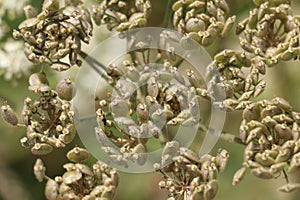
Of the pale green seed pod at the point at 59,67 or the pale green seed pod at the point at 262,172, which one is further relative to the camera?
the pale green seed pod at the point at 59,67

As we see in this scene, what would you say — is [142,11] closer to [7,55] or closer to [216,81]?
[216,81]

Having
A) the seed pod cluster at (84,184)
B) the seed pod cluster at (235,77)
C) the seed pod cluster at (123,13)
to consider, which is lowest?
the seed pod cluster at (84,184)

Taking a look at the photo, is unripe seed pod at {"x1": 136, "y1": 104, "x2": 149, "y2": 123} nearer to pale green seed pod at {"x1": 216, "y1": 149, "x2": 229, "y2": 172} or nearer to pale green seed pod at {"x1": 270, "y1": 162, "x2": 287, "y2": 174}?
pale green seed pod at {"x1": 216, "y1": 149, "x2": 229, "y2": 172}

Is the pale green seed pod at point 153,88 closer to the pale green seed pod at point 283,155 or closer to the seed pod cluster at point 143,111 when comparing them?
the seed pod cluster at point 143,111

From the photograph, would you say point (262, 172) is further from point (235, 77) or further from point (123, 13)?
point (123, 13)

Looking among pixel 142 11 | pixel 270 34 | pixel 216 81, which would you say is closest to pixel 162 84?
pixel 216 81

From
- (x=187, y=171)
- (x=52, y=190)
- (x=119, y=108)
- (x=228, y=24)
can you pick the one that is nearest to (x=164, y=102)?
(x=119, y=108)

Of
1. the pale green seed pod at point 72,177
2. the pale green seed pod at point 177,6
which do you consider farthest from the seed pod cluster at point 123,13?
the pale green seed pod at point 72,177
